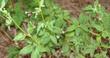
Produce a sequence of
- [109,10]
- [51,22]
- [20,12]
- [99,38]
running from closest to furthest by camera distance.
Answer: [51,22] → [99,38] → [20,12] → [109,10]

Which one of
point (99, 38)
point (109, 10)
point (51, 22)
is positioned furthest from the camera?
point (109, 10)

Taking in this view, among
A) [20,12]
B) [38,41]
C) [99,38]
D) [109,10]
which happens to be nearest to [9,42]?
[20,12]

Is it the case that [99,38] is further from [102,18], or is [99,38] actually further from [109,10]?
[109,10]

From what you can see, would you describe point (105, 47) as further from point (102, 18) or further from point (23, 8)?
point (23, 8)

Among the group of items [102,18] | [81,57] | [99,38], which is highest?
[102,18]

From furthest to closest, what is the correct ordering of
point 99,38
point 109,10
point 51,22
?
point 109,10 → point 99,38 → point 51,22

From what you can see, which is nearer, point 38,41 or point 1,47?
point 38,41

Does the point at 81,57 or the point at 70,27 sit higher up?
the point at 70,27

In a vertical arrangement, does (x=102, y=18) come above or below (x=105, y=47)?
above

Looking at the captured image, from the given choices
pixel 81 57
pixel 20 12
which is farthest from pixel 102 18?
pixel 20 12
